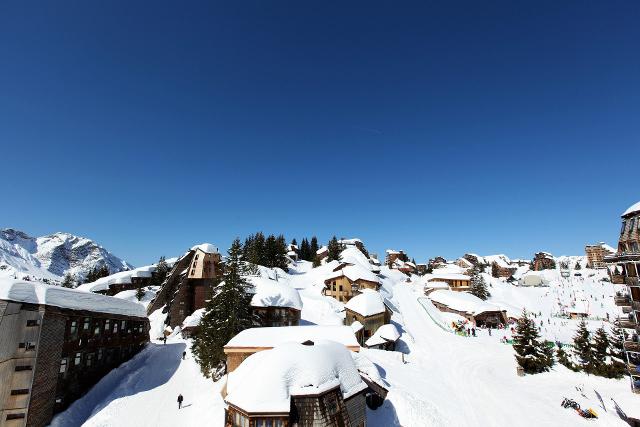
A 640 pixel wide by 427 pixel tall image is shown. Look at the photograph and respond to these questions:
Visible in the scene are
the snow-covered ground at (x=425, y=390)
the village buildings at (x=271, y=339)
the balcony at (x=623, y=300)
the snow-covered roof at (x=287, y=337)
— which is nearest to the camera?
the snow-covered ground at (x=425, y=390)

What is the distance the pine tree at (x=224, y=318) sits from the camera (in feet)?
109

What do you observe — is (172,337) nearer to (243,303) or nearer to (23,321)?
(243,303)

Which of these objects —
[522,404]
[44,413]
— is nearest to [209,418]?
[44,413]

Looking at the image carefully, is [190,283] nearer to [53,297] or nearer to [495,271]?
[53,297]

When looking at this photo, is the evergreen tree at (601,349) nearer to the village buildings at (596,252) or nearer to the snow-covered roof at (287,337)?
the snow-covered roof at (287,337)

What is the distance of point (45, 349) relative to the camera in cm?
2483

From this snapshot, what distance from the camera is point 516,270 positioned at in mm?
163875

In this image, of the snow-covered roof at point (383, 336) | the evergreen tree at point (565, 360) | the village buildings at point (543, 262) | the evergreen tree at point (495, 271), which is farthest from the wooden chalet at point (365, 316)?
the village buildings at point (543, 262)

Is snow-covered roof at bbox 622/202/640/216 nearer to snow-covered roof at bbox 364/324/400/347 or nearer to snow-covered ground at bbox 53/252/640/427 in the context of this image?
snow-covered ground at bbox 53/252/640/427

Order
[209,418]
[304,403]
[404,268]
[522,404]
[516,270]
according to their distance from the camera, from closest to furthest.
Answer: [304,403], [209,418], [522,404], [404,268], [516,270]

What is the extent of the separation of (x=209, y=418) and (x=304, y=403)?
10.9 metres

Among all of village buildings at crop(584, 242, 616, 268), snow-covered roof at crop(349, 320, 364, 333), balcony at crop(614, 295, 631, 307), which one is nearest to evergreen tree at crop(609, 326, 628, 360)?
balcony at crop(614, 295, 631, 307)

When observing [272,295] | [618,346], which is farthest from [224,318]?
[618,346]

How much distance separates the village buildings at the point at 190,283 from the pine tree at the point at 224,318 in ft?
71.1
